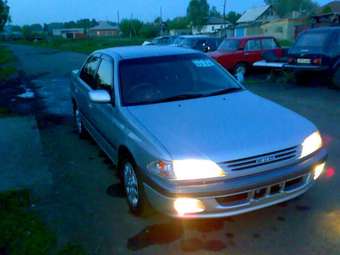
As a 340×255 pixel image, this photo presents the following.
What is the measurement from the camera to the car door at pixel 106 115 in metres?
4.10

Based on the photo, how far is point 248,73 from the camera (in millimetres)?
14016

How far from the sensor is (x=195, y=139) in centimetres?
320

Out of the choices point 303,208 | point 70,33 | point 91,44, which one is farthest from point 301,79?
point 70,33

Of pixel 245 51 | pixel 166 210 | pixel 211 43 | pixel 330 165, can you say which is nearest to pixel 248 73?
pixel 245 51

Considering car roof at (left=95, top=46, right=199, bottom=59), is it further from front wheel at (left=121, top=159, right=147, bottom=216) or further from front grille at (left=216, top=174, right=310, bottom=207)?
front grille at (left=216, top=174, right=310, bottom=207)

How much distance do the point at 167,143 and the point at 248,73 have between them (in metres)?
11.4

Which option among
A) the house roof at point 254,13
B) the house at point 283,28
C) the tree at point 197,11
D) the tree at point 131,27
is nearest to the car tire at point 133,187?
the house at point 283,28

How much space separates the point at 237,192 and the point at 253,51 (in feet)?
36.9

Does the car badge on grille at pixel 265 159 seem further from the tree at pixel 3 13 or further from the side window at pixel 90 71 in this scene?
the tree at pixel 3 13

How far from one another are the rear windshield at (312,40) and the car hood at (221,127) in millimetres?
7408

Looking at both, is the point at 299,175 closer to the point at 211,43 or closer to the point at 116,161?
the point at 116,161

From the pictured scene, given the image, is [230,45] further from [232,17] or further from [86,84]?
[232,17]

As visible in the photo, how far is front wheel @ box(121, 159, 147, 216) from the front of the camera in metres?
3.47

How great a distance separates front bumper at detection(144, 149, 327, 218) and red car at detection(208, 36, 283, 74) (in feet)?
32.9
